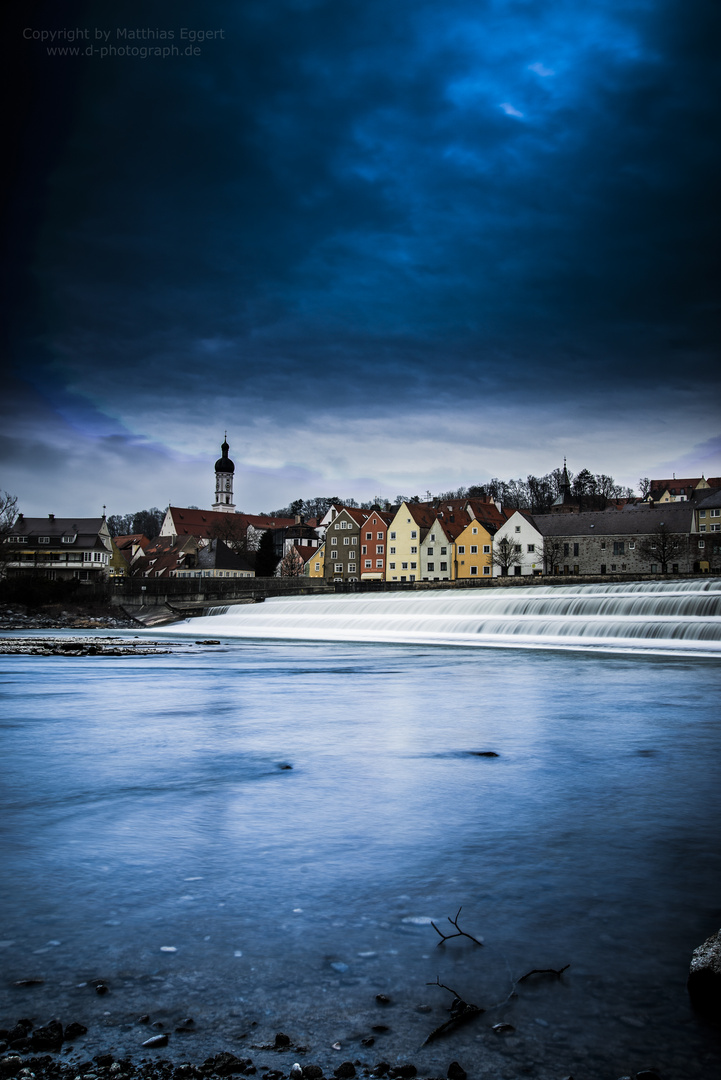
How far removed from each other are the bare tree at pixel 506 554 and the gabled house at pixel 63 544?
126 feet

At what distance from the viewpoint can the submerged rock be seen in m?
2.95

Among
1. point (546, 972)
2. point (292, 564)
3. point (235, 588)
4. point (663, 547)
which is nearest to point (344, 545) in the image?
point (292, 564)

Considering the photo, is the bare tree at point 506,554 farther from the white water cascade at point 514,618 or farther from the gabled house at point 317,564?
the gabled house at point 317,564

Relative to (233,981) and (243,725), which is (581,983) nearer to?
(233,981)

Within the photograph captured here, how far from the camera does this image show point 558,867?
15.0 feet

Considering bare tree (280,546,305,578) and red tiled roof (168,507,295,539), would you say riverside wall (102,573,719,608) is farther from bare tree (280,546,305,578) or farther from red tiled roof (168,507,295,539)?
red tiled roof (168,507,295,539)

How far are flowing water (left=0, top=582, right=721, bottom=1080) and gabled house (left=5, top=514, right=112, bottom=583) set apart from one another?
71.3 meters

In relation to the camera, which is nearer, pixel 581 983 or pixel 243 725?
pixel 581 983

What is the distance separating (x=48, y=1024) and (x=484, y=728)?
793 cm

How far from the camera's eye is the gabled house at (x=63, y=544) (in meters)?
77.4

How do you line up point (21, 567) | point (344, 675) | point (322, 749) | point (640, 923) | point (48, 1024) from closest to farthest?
1. point (48, 1024)
2. point (640, 923)
3. point (322, 749)
4. point (344, 675)
5. point (21, 567)

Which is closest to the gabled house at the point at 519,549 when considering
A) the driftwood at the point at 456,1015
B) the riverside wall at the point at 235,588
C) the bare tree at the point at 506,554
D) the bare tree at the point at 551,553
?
the bare tree at the point at 506,554

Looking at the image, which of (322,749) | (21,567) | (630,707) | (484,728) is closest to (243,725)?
(322,749)

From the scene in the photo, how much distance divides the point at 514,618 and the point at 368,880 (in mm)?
34214
